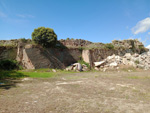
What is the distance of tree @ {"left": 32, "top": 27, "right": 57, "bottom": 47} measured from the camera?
13.4 m

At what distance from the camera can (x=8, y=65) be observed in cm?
1262

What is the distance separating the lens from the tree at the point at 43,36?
44.1ft

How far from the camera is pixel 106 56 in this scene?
17.9 metres

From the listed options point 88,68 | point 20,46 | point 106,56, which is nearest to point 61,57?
point 88,68

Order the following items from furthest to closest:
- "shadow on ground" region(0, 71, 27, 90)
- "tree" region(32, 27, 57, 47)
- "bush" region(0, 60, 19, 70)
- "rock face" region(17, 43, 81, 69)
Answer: "tree" region(32, 27, 57, 47)
"rock face" region(17, 43, 81, 69)
"bush" region(0, 60, 19, 70)
"shadow on ground" region(0, 71, 27, 90)

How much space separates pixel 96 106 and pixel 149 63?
14.9 m

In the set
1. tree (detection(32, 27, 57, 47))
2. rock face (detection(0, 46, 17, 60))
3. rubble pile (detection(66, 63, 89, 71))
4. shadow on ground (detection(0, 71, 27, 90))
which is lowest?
shadow on ground (detection(0, 71, 27, 90))

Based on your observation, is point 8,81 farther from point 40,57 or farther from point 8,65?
point 8,65

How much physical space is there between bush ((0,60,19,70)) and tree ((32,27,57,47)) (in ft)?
12.0

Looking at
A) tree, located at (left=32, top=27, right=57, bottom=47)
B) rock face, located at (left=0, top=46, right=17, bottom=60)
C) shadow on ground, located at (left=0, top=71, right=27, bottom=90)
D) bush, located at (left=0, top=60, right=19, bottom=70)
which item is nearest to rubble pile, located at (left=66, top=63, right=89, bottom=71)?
tree, located at (left=32, top=27, right=57, bottom=47)

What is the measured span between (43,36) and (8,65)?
17.2 feet

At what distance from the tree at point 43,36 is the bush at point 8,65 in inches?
144

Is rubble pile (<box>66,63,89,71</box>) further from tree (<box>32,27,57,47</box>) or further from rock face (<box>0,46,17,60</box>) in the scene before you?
rock face (<box>0,46,17,60</box>)

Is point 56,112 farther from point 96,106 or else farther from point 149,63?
point 149,63
